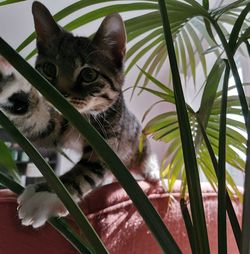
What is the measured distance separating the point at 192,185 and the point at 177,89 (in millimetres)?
123

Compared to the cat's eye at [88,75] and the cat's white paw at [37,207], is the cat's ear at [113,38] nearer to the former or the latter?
the cat's eye at [88,75]

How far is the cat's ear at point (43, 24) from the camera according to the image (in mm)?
877

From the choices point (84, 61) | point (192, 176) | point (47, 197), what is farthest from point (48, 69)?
point (192, 176)

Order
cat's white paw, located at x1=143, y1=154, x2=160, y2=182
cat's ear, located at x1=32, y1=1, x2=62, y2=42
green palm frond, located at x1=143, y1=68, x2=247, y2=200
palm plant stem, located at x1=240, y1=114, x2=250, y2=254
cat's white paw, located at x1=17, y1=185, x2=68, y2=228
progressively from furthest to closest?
cat's white paw, located at x1=143, y1=154, x2=160, y2=182 → cat's ear, located at x1=32, y1=1, x2=62, y2=42 → green palm frond, located at x1=143, y1=68, x2=247, y2=200 → cat's white paw, located at x1=17, y1=185, x2=68, y2=228 → palm plant stem, located at x1=240, y1=114, x2=250, y2=254

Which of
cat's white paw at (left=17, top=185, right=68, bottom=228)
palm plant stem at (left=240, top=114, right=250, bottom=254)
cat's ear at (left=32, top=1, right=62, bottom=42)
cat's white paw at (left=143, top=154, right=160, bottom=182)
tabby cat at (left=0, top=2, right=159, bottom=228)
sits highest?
cat's ear at (left=32, top=1, right=62, bottom=42)

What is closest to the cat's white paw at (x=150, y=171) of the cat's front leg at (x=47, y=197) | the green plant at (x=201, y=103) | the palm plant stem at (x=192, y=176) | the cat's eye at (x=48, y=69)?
the green plant at (x=201, y=103)

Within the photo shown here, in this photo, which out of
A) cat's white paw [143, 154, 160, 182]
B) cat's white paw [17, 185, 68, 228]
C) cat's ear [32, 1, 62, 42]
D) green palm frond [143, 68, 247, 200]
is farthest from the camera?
cat's white paw [143, 154, 160, 182]

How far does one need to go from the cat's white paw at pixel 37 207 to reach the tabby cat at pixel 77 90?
0.51 ft

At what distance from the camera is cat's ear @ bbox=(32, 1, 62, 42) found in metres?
0.88

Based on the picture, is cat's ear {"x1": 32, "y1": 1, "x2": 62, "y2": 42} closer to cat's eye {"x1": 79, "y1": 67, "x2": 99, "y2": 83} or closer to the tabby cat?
the tabby cat

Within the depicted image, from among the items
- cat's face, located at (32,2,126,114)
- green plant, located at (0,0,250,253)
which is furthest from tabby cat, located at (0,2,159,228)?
Answer: green plant, located at (0,0,250,253)

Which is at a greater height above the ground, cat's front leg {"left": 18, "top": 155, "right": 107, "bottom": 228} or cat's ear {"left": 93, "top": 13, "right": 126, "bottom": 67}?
cat's ear {"left": 93, "top": 13, "right": 126, "bottom": 67}

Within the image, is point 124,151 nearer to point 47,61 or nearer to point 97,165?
point 97,165

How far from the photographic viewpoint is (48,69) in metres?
0.94
